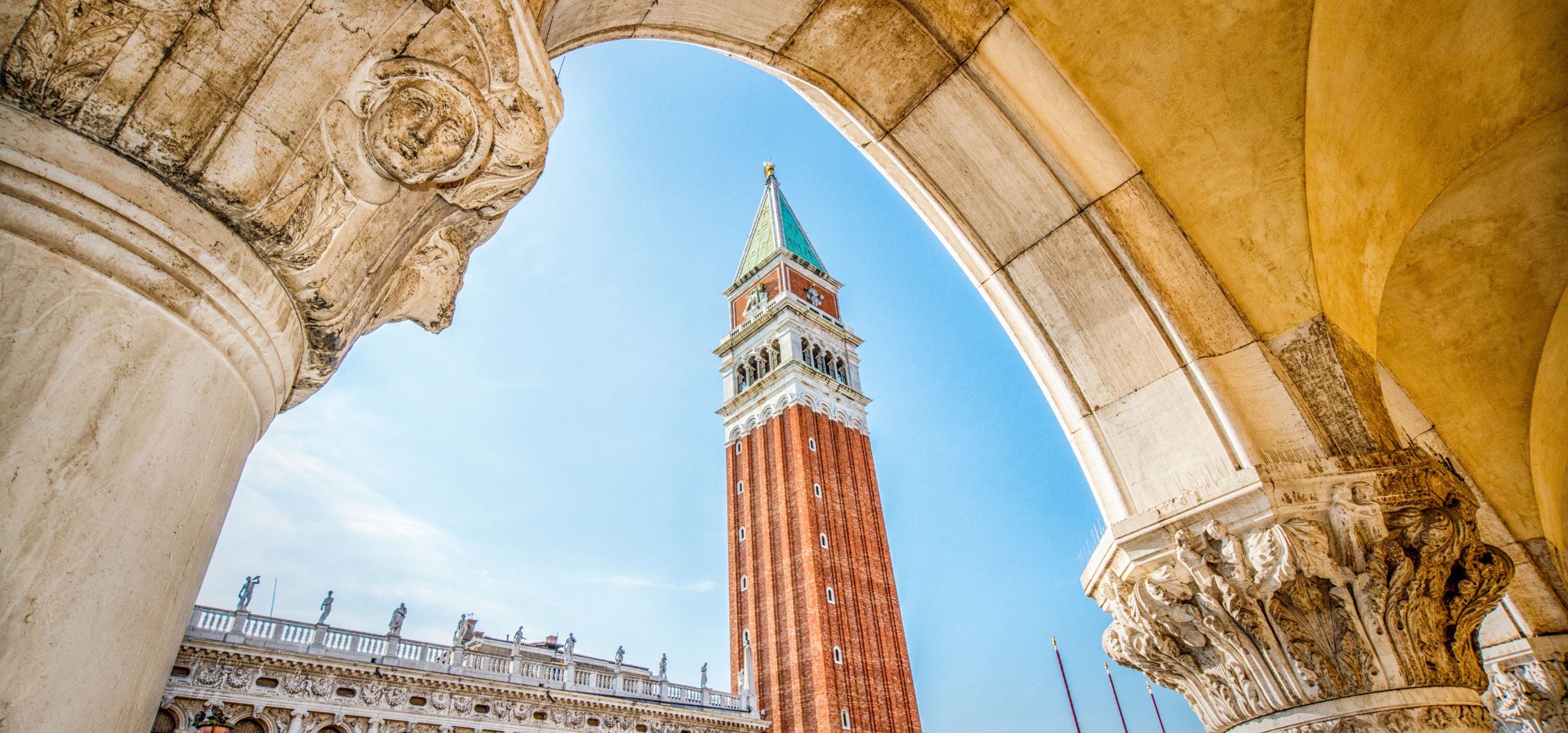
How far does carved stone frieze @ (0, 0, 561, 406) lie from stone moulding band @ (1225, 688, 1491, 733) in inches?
104

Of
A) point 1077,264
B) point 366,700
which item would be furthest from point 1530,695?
point 366,700

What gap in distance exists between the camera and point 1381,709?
2.24m

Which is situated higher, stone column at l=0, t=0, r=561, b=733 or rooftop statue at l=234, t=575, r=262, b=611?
rooftop statue at l=234, t=575, r=262, b=611

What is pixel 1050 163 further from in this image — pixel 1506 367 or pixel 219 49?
pixel 1506 367

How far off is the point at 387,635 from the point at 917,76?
1940 centimetres

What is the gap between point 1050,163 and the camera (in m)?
2.94

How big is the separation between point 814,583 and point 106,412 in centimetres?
2878

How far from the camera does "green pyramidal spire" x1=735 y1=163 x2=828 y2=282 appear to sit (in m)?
38.8

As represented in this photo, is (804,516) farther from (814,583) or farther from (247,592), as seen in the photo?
(247,592)

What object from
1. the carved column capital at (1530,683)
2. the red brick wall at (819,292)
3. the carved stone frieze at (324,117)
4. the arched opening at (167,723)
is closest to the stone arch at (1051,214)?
the carved stone frieze at (324,117)

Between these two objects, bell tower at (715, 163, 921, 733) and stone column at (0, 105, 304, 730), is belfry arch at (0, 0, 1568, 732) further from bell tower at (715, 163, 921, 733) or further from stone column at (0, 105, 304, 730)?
bell tower at (715, 163, 921, 733)

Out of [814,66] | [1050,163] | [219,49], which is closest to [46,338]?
[219,49]

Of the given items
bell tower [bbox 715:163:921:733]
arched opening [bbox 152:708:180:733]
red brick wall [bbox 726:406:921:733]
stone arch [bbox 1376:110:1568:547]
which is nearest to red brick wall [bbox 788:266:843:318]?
bell tower [bbox 715:163:921:733]

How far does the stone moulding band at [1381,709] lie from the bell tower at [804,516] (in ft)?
83.6
